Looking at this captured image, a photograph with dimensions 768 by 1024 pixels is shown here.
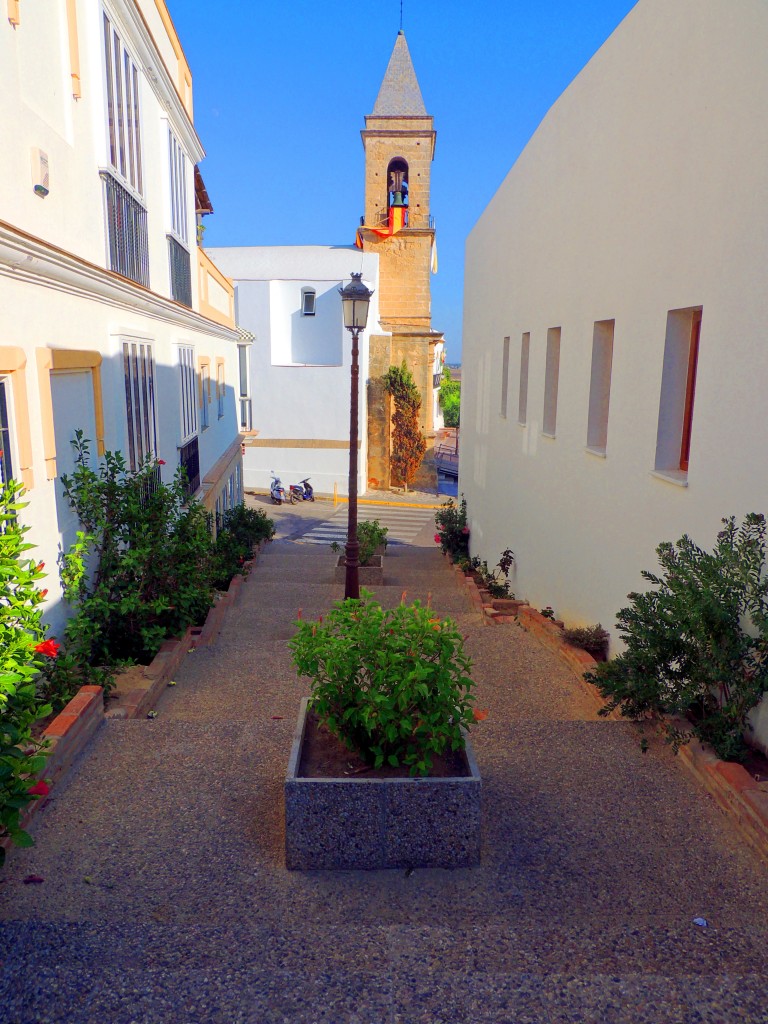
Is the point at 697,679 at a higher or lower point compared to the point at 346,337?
lower

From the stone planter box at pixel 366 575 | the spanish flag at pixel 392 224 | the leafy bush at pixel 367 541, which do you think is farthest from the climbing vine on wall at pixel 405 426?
the stone planter box at pixel 366 575

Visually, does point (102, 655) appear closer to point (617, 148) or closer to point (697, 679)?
point (697, 679)

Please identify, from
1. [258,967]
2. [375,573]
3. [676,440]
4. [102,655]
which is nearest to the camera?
[258,967]

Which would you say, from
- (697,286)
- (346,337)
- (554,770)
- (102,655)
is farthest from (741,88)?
(346,337)

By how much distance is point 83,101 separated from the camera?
21.8 feet

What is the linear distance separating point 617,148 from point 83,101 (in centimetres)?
458

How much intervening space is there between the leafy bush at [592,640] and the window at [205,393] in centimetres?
893

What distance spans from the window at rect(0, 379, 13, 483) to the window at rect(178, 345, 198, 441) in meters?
6.64

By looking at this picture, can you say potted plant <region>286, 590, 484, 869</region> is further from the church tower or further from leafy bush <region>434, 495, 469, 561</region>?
the church tower

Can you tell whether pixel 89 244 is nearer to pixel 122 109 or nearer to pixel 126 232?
pixel 126 232

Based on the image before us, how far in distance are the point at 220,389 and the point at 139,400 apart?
8.59 m

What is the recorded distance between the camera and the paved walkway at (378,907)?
2.76 m

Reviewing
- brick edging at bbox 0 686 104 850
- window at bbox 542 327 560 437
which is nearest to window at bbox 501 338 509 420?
window at bbox 542 327 560 437

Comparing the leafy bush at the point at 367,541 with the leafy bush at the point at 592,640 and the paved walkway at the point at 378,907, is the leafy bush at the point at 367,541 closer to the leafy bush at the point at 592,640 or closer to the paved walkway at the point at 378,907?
the leafy bush at the point at 592,640
